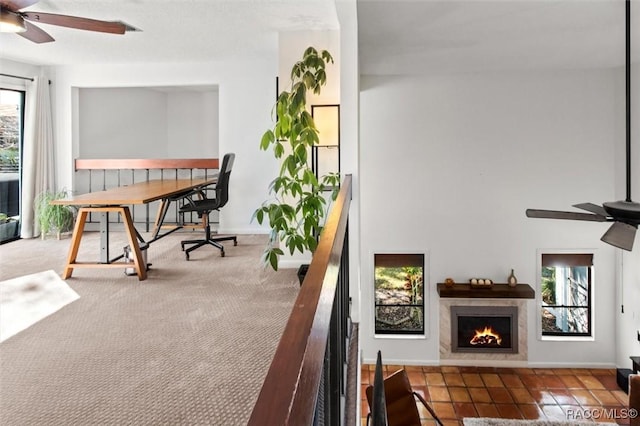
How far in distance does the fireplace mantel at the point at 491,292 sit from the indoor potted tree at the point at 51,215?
5298mm

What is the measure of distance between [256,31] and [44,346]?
128 inches

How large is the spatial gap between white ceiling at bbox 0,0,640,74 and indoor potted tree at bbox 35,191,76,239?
163cm

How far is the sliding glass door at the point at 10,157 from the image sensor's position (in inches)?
217

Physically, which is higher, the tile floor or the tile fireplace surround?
the tile fireplace surround

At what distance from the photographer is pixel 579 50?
5.77 metres

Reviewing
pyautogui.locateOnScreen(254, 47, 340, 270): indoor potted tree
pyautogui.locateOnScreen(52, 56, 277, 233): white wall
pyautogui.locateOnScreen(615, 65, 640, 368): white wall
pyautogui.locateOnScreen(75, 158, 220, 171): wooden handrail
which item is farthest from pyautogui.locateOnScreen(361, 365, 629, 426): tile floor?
pyautogui.locateOnScreen(75, 158, 220, 171): wooden handrail

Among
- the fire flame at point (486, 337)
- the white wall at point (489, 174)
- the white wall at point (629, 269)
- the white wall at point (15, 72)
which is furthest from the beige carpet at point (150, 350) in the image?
the white wall at point (629, 269)

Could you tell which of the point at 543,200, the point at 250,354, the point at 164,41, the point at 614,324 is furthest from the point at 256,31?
the point at 614,324

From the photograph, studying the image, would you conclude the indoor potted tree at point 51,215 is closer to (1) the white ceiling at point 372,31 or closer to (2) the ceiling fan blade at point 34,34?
(1) the white ceiling at point 372,31

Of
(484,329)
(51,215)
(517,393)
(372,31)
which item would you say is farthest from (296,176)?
(484,329)

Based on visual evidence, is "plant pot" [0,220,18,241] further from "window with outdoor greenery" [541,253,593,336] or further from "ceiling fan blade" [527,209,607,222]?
"window with outdoor greenery" [541,253,593,336]

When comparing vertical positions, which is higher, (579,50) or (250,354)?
(579,50)

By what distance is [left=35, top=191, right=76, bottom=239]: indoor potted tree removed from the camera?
5.39m

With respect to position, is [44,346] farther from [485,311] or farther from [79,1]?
[485,311]
